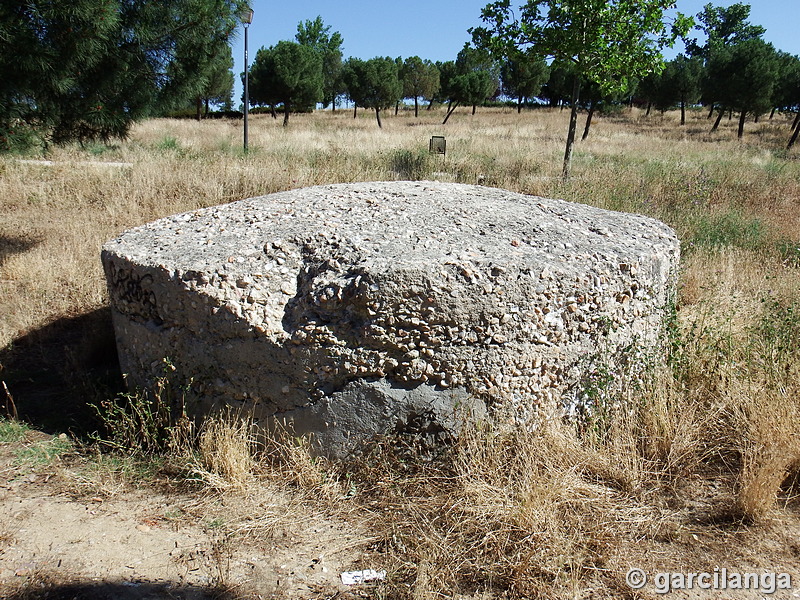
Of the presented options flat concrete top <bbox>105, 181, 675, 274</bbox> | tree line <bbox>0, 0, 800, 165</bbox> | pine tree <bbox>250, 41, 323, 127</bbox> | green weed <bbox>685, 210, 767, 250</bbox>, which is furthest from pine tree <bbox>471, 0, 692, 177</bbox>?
pine tree <bbox>250, 41, 323, 127</bbox>

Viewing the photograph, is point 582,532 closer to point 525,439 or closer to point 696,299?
point 525,439

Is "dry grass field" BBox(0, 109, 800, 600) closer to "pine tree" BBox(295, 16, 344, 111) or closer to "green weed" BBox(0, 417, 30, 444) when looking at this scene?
"green weed" BBox(0, 417, 30, 444)

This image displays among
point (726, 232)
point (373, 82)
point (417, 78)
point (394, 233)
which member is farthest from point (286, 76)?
point (394, 233)

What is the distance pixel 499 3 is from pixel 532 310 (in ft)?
34.2

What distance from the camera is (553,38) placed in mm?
11211

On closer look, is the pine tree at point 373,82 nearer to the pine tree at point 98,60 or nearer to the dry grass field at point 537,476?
the pine tree at point 98,60

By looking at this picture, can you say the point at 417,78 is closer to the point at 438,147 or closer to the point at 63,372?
the point at 438,147

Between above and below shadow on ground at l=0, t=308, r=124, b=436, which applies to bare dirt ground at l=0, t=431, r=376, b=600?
below

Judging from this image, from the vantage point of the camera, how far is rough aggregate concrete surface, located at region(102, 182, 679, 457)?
298 centimetres

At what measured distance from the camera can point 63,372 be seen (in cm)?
426

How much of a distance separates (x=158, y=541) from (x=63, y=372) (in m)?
2.15

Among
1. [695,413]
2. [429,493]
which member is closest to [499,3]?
[695,413]

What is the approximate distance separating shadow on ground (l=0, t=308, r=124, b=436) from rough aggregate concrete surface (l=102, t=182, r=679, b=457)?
55 cm

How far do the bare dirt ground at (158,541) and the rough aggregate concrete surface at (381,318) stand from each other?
0.49 m
